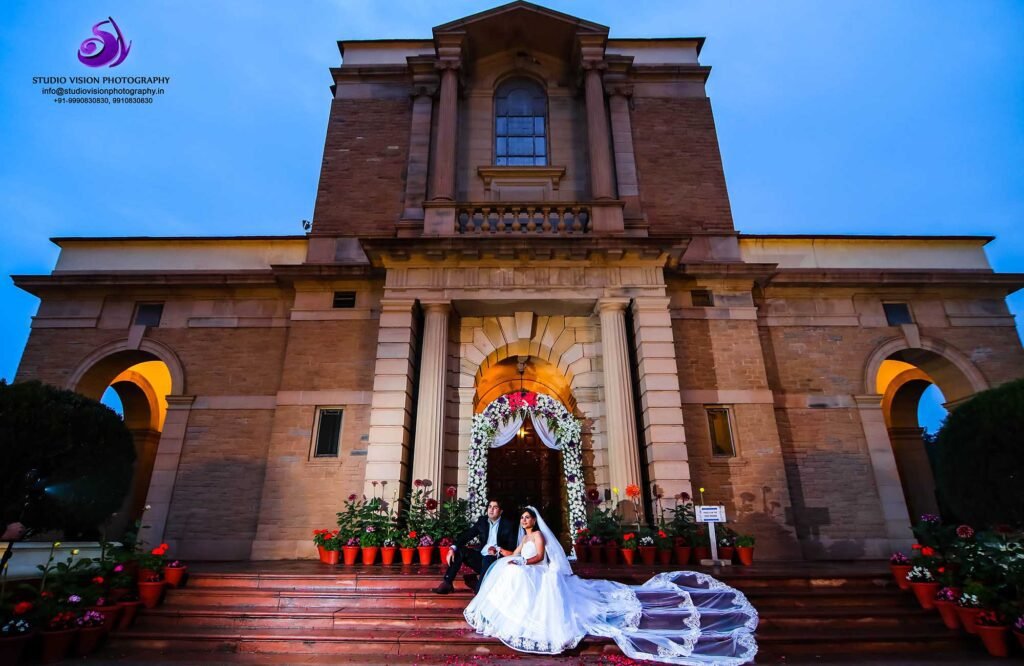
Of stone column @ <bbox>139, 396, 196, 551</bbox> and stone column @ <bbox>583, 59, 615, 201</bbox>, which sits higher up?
stone column @ <bbox>583, 59, 615, 201</bbox>

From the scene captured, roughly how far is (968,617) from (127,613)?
11.1 m

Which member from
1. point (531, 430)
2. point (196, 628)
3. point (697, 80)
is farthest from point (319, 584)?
point (697, 80)

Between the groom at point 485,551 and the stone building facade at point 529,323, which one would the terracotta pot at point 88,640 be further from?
the stone building facade at point 529,323

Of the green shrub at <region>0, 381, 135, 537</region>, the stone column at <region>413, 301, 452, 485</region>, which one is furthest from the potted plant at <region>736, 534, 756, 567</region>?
the green shrub at <region>0, 381, 135, 537</region>

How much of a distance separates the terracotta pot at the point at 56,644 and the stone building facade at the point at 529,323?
15.9 feet

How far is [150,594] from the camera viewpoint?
750cm

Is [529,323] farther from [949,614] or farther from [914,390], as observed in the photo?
[914,390]

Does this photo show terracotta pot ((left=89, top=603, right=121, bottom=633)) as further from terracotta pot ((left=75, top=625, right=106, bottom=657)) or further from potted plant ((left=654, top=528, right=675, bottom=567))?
potted plant ((left=654, top=528, right=675, bottom=567))

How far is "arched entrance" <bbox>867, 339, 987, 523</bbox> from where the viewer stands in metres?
13.4

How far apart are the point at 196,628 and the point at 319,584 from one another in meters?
1.59

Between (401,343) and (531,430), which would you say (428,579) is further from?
(531,430)

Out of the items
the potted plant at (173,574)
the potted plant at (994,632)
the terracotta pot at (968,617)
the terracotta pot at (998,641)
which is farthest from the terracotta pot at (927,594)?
the potted plant at (173,574)

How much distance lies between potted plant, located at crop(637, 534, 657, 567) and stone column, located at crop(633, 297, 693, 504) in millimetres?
1274

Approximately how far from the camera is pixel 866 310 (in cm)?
1376
